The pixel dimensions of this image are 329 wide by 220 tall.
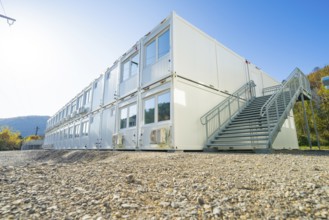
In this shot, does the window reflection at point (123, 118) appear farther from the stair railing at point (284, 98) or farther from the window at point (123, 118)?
the stair railing at point (284, 98)

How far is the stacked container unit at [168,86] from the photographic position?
712 centimetres

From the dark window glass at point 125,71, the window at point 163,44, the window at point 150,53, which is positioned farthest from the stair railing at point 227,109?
the dark window glass at point 125,71

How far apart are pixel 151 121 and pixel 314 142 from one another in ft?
75.4

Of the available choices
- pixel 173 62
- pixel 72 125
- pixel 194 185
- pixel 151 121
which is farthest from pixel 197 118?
pixel 72 125

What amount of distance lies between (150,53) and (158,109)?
318cm

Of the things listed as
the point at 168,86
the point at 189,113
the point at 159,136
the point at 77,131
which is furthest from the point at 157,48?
the point at 77,131

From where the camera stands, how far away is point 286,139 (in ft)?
38.3

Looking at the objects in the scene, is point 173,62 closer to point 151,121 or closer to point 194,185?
point 151,121

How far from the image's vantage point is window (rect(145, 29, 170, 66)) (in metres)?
7.99

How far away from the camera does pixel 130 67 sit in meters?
10.7

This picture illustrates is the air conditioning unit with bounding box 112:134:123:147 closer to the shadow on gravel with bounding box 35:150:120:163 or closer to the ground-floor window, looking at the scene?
the shadow on gravel with bounding box 35:150:120:163

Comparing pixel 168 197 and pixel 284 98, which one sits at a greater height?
pixel 284 98

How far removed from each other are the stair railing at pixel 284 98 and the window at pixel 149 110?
4.37m

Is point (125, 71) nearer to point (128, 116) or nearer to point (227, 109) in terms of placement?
point (128, 116)
